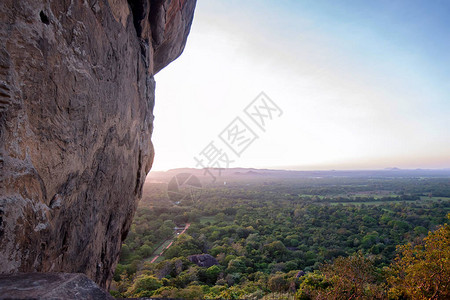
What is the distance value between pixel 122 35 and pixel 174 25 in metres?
3.50

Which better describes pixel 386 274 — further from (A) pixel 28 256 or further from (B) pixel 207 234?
(B) pixel 207 234

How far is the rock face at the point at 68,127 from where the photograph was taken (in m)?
2.57

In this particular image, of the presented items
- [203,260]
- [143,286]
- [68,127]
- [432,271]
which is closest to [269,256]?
[203,260]

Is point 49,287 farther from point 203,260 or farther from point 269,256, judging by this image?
point 269,256

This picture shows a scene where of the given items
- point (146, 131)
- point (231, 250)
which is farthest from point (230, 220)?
point (146, 131)

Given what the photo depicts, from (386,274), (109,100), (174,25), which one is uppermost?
(174,25)

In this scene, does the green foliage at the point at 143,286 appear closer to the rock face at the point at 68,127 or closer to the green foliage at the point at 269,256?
the green foliage at the point at 269,256

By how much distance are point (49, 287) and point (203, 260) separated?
2260 centimetres

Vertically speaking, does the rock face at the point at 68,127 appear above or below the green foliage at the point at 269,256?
above

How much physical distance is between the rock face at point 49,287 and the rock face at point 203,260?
21872mm

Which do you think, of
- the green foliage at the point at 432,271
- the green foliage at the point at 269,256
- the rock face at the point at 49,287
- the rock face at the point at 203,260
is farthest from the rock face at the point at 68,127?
the rock face at the point at 203,260

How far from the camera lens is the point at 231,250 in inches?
982

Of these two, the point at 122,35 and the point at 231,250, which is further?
the point at 231,250

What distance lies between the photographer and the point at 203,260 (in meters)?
22.2
